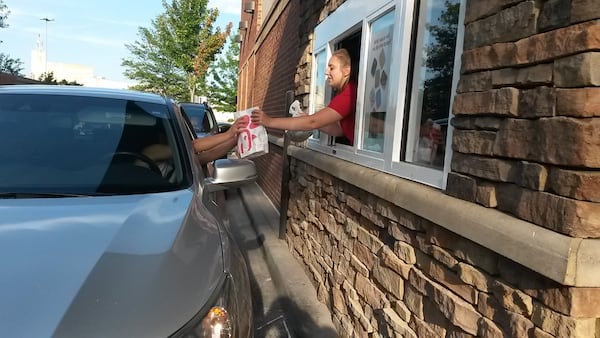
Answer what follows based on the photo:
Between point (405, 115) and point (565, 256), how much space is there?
5.36 feet

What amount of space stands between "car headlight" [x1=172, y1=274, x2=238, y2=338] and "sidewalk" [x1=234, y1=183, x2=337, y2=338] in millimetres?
1925

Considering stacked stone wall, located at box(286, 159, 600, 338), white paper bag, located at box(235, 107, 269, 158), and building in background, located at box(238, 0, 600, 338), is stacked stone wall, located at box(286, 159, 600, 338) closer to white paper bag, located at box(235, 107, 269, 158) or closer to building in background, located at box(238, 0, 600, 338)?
building in background, located at box(238, 0, 600, 338)

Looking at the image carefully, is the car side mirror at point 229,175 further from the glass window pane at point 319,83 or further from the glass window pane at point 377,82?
the glass window pane at point 319,83

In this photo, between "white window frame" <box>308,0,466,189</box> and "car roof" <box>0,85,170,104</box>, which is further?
"car roof" <box>0,85,170,104</box>

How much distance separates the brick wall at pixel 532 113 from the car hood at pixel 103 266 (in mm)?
1155

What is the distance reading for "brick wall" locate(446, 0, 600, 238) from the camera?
61.8 inches

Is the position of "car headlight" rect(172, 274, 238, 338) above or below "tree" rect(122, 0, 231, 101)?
below

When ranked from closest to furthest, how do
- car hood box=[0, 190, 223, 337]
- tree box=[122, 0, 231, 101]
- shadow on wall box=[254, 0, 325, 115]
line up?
car hood box=[0, 190, 223, 337] → shadow on wall box=[254, 0, 325, 115] → tree box=[122, 0, 231, 101]

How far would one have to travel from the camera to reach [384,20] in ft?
11.7

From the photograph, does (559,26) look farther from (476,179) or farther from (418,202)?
(418,202)

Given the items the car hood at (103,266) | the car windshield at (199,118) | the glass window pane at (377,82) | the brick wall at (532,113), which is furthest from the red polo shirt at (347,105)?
the car windshield at (199,118)

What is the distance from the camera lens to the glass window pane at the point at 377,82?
3.44 metres

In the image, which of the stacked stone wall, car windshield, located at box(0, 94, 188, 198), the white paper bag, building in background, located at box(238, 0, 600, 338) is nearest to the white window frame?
building in background, located at box(238, 0, 600, 338)

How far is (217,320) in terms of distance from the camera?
1811 millimetres
